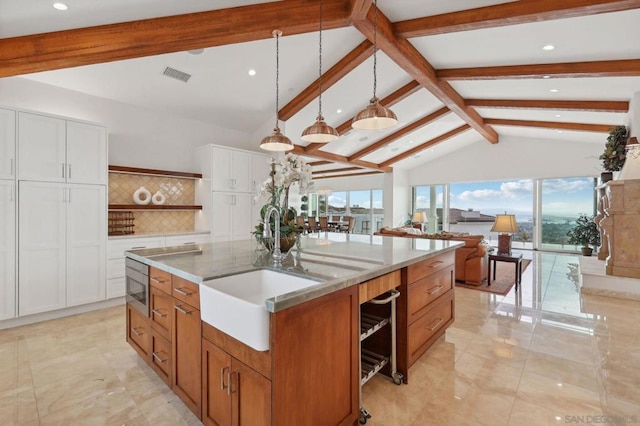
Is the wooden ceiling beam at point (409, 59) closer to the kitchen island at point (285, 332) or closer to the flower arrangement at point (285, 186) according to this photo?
the flower arrangement at point (285, 186)

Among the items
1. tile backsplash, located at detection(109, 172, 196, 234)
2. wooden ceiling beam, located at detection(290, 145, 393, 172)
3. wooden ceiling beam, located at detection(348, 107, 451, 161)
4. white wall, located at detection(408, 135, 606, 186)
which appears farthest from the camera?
white wall, located at detection(408, 135, 606, 186)

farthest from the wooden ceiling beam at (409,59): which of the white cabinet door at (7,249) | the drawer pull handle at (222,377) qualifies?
the white cabinet door at (7,249)

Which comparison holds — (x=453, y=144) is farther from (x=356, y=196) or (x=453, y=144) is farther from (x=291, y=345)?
(x=291, y=345)

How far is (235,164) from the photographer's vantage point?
5031mm

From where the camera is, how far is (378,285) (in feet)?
5.96

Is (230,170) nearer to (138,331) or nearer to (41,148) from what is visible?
(41,148)

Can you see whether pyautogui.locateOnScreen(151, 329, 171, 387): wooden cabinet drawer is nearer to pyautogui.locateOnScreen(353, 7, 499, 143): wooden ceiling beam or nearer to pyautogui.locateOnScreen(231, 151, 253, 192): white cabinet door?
pyautogui.locateOnScreen(231, 151, 253, 192): white cabinet door

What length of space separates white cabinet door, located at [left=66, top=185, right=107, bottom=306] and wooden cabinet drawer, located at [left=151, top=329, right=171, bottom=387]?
2.26 m

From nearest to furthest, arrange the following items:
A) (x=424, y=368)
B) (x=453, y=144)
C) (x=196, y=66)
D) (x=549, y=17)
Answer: (x=424, y=368) < (x=549, y=17) < (x=196, y=66) < (x=453, y=144)

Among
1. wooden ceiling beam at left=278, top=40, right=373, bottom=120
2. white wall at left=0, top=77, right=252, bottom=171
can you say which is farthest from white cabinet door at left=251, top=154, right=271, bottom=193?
wooden ceiling beam at left=278, top=40, right=373, bottom=120

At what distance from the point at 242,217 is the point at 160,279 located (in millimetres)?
3299

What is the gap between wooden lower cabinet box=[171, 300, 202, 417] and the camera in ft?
5.32

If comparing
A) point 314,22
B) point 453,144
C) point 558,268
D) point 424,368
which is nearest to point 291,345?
point 424,368

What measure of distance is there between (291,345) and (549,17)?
145 inches
